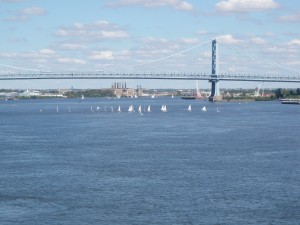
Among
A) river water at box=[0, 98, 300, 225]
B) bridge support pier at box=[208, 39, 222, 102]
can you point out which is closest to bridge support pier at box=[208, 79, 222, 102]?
bridge support pier at box=[208, 39, 222, 102]

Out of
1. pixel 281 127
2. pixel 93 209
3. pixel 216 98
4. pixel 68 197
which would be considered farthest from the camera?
pixel 216 98

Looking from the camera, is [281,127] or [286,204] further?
[281,127]

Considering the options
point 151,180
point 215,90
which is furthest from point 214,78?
point 151,180

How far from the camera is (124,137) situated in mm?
24438

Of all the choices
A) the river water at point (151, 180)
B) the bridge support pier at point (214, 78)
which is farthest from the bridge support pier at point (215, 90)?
the river water at point (151, 180)

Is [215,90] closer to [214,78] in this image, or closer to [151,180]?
[214,78]

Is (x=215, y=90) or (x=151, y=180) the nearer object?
(x=151, y=180)

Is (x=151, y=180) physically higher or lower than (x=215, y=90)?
lower

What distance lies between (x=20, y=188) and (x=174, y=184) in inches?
113

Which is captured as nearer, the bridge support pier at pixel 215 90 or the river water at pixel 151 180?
the river water at pixel 151 180

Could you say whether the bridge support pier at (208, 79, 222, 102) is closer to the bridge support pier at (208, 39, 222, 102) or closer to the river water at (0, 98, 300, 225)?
the bridge support pier at (208, 39, 222, 102)

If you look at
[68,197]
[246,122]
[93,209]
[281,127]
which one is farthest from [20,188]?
[246,122]

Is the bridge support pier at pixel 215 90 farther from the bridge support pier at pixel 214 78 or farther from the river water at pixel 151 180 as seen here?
the river water at pixel 151 180

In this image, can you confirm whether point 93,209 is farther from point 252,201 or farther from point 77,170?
point 77,170
